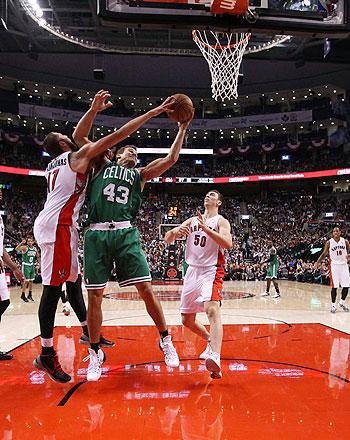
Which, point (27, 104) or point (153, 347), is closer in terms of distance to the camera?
point (153, 347)

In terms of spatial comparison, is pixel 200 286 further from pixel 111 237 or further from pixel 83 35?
pixel 83 35

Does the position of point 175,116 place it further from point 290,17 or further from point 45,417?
point 45,417

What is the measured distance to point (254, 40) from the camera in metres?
14.5

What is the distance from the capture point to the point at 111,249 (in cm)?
362

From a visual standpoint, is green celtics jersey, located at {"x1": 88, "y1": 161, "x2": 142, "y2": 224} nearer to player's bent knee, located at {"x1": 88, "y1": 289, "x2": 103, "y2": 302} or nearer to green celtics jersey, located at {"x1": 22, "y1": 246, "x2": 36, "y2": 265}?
player's bent knee, located at {"x1": 88, "y1": 289, "x2": 103, "y2": 302}

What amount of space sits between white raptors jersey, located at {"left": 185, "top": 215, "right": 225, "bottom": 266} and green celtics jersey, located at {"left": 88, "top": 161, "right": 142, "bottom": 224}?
813 millimetres

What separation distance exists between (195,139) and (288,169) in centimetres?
877

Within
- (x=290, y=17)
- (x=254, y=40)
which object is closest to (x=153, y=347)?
(x=290, y=17)

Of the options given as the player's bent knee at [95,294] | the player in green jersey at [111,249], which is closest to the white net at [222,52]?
the player in green jersey at [111,249]

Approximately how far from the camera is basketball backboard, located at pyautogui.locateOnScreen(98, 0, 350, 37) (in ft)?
14.5

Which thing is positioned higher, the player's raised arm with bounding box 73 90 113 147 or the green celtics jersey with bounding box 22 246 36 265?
the player's raised arm with bounding box 73 90 113 147

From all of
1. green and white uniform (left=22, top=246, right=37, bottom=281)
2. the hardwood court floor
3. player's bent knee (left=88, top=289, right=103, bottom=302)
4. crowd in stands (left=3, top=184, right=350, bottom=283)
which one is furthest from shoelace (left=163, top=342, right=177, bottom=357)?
crowd in stands (left=3, top=184, right=350, bottom=283)

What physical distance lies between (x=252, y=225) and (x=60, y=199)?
28.8m

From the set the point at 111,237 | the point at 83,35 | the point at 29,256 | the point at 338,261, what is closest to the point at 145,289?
the point at 111,237
